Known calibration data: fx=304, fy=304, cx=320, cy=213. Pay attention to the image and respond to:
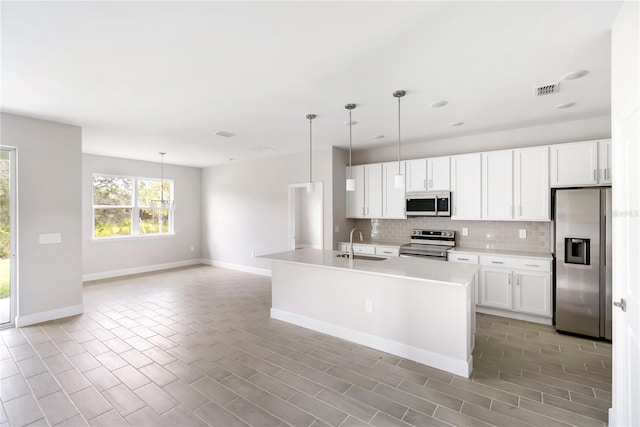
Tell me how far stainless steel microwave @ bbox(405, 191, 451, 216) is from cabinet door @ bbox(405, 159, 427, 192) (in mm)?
119

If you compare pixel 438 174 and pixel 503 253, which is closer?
pixel 503 253

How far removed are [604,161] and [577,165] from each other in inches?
9.8

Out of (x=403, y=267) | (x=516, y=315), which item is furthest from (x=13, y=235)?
(x=516, y=315)

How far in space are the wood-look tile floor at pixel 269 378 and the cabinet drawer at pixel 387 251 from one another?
1.57 metres

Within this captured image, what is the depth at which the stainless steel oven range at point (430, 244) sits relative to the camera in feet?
15.0

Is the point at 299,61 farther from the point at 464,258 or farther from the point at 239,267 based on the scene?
the point at 239,267

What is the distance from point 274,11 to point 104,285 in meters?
6.20

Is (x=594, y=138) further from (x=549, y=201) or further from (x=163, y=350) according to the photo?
(x=163, y=350)

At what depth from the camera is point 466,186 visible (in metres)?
4.62

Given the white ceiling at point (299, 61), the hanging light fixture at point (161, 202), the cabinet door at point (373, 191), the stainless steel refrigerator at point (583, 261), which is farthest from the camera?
the hanging light fixture at point (161, 202)

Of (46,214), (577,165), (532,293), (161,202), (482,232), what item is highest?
(577,165)

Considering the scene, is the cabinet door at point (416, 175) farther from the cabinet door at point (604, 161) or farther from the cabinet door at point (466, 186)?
the cabinet door at point (604, 161)

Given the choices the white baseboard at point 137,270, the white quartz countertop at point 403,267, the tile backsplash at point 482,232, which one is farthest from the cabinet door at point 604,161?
the white baseboard at point 137,270

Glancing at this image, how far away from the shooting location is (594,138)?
4.02 m
